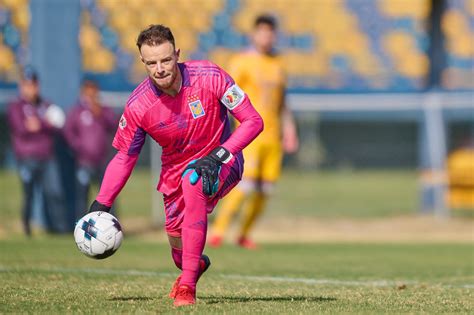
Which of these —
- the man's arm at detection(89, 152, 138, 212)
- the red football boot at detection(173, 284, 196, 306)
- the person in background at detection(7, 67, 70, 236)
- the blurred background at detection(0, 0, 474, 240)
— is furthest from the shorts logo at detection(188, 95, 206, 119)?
the blurred background at detection(0, 0, 474, 240)

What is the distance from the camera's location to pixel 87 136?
15.0 m

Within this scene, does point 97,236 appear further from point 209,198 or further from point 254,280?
point 254,280

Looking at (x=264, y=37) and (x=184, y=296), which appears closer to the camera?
(x=184, y=296)

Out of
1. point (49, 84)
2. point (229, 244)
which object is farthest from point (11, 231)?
point (229, 244)

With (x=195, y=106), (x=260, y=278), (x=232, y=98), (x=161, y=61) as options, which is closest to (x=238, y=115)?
(x=232, y=98)

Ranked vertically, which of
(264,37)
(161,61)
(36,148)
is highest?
(161,61)

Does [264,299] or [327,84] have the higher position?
[264,299]

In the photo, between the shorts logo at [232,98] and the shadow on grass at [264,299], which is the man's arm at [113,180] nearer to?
the shorts logo at [232,98]

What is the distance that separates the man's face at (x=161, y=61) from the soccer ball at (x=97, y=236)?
950 mm

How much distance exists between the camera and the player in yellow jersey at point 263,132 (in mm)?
12242

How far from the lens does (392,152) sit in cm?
2044

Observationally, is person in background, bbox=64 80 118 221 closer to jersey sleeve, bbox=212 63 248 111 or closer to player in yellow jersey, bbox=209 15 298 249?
player in yellow jersey, bbox=209 15 298 249

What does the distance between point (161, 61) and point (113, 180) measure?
0.85 meters

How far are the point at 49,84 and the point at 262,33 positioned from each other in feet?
15.3
